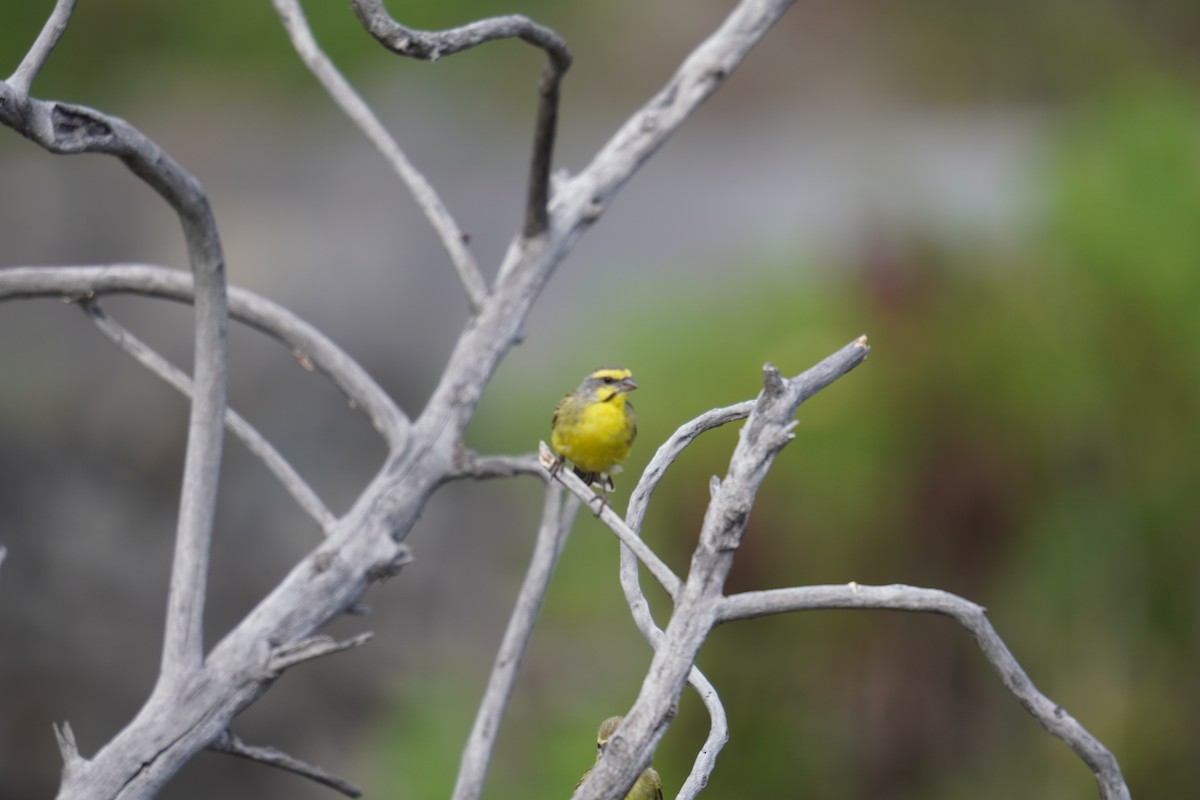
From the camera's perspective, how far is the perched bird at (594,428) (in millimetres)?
1836

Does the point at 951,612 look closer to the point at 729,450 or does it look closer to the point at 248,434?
the point at 248,434

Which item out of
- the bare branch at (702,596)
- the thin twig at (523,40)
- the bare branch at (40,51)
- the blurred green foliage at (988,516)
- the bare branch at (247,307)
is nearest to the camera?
the bare branch at (702,596)

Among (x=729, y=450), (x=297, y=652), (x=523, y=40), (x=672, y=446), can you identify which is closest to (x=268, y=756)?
(x=297, y=652)

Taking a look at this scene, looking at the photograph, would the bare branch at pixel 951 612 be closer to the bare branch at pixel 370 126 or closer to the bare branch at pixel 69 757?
the bare branch at pixel 69 757

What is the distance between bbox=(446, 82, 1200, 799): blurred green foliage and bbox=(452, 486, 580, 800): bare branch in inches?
67.4

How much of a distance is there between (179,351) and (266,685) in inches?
162

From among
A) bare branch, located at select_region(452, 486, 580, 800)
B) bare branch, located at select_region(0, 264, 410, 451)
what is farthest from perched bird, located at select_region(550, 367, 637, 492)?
bare branch, located at select_region(0, 264, 410, 451)

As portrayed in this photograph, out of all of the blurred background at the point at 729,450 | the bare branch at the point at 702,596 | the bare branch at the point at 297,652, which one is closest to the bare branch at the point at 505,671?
the bare branch at the point at 297,652

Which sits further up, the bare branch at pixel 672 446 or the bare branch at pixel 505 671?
the bare branch at pixel 672 446

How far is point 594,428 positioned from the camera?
1.84m

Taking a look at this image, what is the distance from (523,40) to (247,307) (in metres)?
0.44

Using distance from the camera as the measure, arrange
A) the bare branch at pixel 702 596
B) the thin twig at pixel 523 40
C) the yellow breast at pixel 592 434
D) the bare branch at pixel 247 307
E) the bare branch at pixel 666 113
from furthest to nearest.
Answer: the yellow breast at pixel 592 434 → the bare branch at pixel 666 113 → the bare branch at pixel 247 307 → the thin twig at pixel 523 40 → the bare branch at pixel 702 596

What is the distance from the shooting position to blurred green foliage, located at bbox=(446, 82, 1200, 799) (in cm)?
330

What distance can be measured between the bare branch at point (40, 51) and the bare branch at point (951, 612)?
68 centimetres
